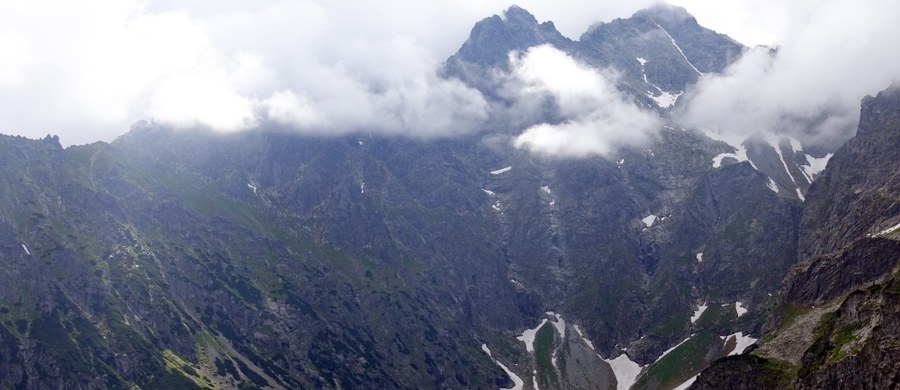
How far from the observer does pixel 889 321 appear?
18462 centimetres

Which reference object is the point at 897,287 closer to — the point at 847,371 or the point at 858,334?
the point at 858,334

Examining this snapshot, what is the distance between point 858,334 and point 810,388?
17288 mm

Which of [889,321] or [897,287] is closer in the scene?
[889,321]

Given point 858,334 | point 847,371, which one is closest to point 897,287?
point 858,334

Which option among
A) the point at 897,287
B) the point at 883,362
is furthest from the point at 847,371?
the point at 897,287

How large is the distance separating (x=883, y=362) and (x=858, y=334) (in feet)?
77.8

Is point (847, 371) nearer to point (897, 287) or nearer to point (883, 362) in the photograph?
point (883, 362)

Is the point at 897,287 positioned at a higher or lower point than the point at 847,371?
higher

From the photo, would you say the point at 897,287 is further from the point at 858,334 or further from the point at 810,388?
the point at 810,388

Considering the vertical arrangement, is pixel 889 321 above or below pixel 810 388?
above

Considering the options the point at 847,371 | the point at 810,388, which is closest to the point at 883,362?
the point at 847,371

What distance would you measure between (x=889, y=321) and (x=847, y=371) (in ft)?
47.3

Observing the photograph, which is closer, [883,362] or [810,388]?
[883,362]

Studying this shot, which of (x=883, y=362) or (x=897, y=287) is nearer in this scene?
(x=883, y=362)
